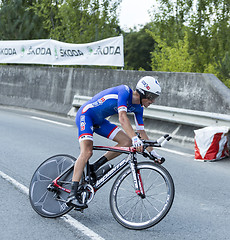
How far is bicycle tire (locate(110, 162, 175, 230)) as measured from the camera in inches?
185

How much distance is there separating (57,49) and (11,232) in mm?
12608

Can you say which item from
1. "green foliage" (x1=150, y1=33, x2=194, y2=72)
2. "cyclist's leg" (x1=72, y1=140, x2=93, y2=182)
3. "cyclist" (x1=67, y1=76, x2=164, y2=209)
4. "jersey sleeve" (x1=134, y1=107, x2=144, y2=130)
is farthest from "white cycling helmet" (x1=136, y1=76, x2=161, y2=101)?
"green foliage" (x1=150, y1=33, x2=194, y2=72)

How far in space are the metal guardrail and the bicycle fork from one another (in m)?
4.70

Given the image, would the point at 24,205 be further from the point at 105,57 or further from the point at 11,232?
the point at 105,57

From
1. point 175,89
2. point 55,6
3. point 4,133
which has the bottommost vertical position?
point 4,133

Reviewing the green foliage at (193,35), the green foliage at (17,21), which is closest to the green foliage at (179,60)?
the green foliage at (193,35)

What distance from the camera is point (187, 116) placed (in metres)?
10.2

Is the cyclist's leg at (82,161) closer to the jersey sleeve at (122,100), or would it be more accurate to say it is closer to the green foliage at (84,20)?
the jersey sleeve at (122,100)

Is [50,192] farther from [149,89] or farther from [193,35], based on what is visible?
[193,35]

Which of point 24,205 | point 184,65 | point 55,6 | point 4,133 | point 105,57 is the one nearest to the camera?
point 24,205

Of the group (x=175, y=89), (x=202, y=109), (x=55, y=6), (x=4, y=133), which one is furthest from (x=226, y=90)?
(x=55, y=6)

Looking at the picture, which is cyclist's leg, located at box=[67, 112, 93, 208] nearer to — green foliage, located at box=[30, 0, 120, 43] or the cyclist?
the cyclist

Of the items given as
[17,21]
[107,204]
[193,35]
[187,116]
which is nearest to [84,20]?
[17,21]

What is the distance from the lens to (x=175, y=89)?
1140 cm
